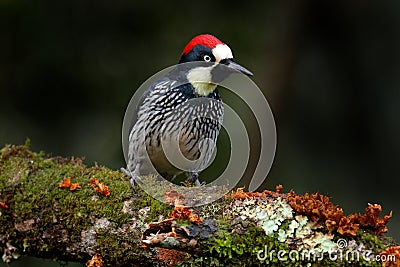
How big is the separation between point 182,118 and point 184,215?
1253 mm

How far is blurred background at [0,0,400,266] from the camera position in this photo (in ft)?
18.1

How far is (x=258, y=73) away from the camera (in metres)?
5.94

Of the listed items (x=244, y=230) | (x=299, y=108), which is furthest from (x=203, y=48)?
(x=299, y=108)

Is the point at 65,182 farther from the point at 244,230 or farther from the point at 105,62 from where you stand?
the point at 105,62

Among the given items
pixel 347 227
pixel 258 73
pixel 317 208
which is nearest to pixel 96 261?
pixel 317 208

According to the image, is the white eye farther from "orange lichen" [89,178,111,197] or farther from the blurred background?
the blurred background

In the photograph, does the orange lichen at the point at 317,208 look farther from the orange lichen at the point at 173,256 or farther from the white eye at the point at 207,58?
the white eye at the point at 207,58

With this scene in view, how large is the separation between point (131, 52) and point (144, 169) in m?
2.24

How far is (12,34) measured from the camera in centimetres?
565

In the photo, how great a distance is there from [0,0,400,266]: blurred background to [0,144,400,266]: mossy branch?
7.46 feet

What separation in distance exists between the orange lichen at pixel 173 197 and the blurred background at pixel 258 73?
8.56ft

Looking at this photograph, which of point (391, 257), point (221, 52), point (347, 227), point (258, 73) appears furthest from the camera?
point (258, 73)

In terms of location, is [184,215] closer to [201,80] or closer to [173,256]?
[173,256]

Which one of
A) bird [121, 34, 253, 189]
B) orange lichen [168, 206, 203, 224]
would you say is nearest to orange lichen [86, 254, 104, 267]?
orange lichen [168, 206, 203, 224]
